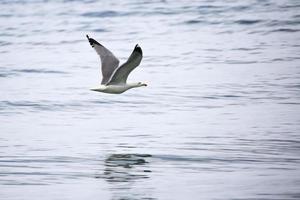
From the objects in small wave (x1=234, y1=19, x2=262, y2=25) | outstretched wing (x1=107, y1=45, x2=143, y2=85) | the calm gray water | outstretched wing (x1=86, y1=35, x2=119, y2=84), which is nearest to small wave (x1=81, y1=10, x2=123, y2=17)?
the calm gray water

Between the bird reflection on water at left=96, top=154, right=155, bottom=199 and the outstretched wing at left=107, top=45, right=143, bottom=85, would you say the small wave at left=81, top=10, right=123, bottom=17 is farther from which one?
the bird reflection on water at left=96, top=154, right=155, bottom=199

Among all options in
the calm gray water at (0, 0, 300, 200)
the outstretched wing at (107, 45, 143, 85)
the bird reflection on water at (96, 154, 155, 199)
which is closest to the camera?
the bird reflection on water at (96, 154, 155, 199)

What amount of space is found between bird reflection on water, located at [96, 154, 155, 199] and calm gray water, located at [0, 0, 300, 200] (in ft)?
0.05

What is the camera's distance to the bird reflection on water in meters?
10.8

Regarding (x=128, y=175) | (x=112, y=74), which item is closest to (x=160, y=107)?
(x=112, y=74)

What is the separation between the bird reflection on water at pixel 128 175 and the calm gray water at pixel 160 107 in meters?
0.01

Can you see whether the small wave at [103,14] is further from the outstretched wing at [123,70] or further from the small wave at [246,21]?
the outstretched wing at [123,70]

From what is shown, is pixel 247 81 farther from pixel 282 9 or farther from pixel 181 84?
pixel 282 9

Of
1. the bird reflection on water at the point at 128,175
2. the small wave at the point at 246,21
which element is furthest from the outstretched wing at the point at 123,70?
the small wave at the point at 246,21

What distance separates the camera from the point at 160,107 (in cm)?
1628

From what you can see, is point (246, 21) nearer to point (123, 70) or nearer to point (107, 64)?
point (107, 64)

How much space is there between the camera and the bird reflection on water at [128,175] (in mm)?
10766

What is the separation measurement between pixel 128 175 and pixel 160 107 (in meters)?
4.77

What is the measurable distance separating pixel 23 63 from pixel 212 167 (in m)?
10.6
